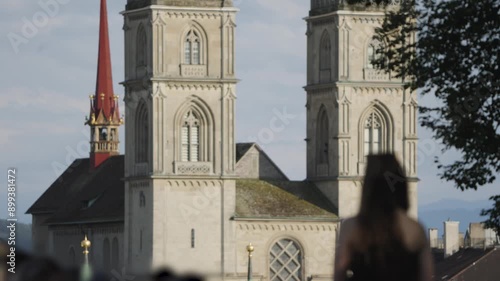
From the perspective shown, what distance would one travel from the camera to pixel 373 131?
7650cm

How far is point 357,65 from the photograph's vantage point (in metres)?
76.1

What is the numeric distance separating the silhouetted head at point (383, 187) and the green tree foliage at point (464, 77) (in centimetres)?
1606

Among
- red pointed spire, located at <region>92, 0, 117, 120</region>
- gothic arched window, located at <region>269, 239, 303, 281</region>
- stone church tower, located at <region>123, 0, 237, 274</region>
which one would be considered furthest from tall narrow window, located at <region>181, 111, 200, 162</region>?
red pointed spire, located at <region>92, 0, 117, 120</region>

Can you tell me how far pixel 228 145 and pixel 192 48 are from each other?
4.14 meters

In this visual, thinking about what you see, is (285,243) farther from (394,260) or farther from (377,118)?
(394,260)

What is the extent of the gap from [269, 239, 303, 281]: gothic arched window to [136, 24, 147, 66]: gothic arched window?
30.6 feet

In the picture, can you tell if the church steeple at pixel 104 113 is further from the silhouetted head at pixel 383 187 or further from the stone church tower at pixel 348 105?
the silhouetted head at pixel 383 187

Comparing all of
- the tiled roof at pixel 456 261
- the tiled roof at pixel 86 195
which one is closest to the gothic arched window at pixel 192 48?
the tiled roof at pixel 86 195

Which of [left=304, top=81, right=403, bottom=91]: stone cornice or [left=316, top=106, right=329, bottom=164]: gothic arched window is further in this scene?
[left=316, top=106, right=329, bottom=164]: gothic arched window

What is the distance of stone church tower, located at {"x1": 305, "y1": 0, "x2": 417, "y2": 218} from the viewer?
249 ft

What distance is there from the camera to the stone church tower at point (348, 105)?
75.8m

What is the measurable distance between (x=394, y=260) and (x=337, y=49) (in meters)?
69.5

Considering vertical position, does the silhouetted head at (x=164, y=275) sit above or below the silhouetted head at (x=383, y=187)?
below

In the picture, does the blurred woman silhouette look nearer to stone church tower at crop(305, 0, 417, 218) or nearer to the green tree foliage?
the green tree foliage
